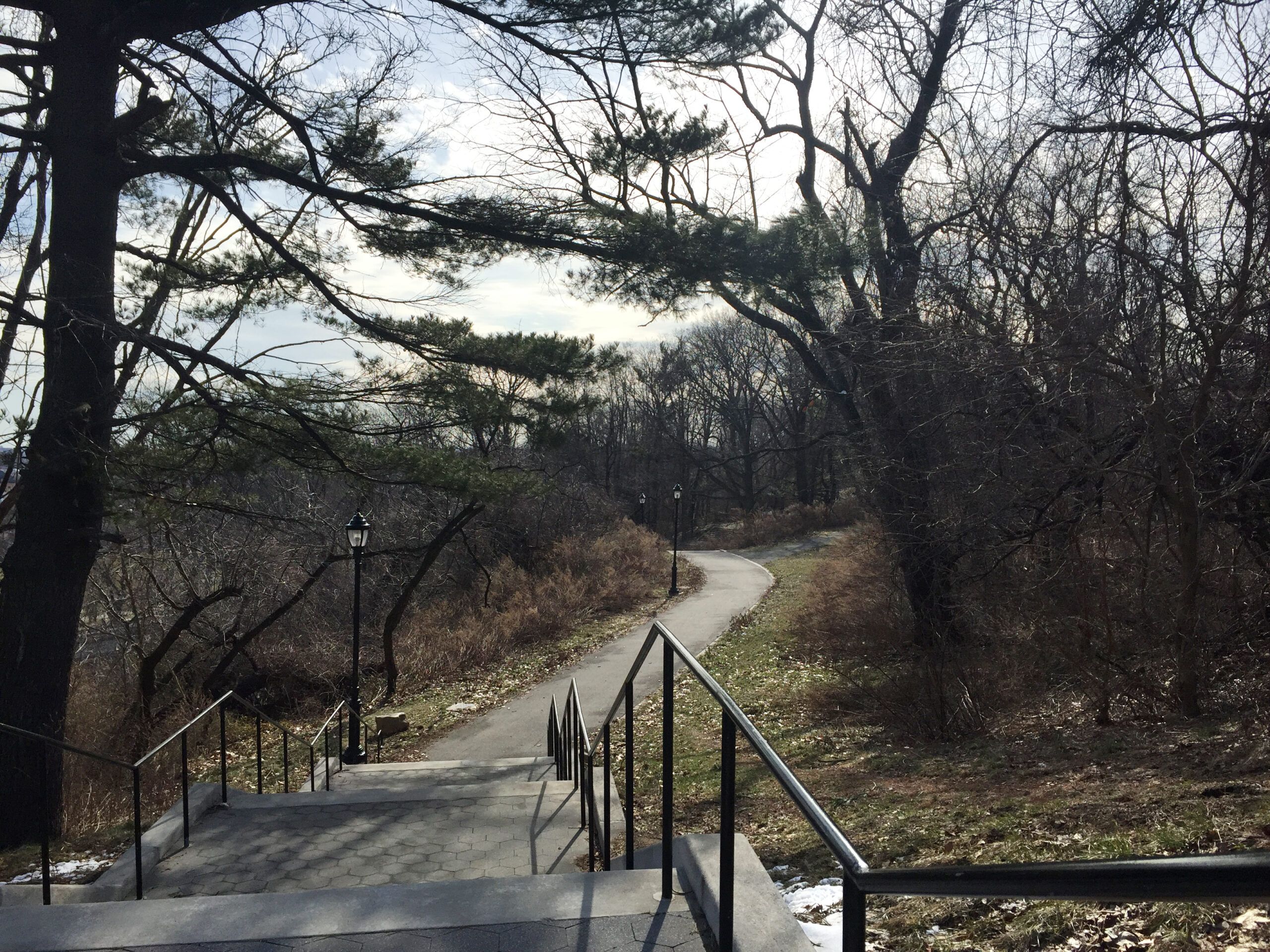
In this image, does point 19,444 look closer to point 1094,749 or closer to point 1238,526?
point 1094,749

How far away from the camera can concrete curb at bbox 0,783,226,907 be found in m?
4.89

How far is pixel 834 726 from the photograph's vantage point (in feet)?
33.0

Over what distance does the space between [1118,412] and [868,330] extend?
3689 millimetres

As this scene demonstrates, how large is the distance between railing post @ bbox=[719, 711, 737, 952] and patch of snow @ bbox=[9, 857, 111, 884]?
525cm

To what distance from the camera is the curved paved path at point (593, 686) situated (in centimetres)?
1259

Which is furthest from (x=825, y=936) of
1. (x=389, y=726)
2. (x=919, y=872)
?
(x=389, y=726)

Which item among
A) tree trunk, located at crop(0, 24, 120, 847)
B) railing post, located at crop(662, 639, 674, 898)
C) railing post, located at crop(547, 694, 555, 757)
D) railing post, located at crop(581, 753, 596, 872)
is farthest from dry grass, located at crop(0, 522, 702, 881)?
railing post, located at crop(662, 639, 674, 898)

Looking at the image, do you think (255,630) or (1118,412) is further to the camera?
(255,630)

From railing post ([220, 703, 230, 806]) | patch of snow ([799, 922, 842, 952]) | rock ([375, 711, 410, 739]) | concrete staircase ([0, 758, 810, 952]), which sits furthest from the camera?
rock ([375, 711, 410, 739])

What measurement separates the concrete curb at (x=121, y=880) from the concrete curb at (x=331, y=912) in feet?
5.40

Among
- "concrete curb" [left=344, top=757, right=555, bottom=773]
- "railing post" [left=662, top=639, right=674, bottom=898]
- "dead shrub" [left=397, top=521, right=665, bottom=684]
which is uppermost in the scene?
"railing post" [left=662, top=639, right=674, bottom=898]

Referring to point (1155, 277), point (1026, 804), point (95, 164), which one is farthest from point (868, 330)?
point (95, 164)

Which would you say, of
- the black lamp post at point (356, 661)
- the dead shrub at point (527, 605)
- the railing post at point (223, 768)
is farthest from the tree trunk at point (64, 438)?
the dead shrub at point (527, 605)

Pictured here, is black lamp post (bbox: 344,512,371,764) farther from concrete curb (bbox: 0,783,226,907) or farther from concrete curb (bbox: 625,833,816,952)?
concrete curb (bbox: 625,833,816,952)
